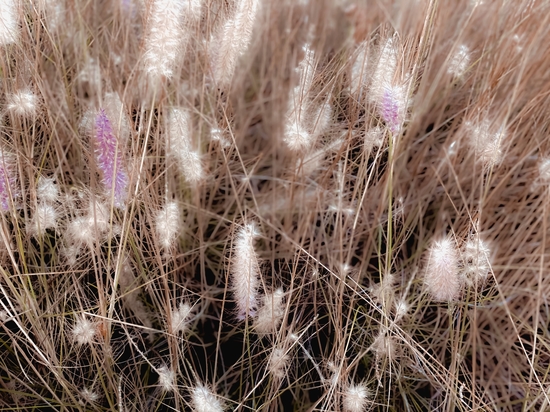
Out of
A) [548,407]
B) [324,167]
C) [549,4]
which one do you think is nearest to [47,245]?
[324,167]

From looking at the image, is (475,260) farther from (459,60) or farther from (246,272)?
(459,60)

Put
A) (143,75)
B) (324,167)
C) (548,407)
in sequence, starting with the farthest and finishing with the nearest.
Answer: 1. (324,167)
2. (143,75)
3. (548,407)

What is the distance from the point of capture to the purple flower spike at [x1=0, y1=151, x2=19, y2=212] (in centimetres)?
73

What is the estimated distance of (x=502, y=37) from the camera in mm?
965

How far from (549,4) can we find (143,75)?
0.77 m

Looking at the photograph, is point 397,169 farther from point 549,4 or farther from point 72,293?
point 72,293

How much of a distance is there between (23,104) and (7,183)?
13cm

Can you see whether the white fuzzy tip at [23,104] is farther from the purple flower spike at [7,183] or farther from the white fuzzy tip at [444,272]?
the white fuzzy tip at [444,272]

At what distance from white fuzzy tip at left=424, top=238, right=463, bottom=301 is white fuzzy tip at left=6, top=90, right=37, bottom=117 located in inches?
24.7

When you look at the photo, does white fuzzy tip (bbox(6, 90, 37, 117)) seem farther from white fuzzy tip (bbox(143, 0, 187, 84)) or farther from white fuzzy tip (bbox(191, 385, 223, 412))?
white fuzzy tip (bbox(191, 385, 223, 412))

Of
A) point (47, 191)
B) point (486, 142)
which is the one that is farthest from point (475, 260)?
point (47, 191)

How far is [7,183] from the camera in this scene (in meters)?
0.73

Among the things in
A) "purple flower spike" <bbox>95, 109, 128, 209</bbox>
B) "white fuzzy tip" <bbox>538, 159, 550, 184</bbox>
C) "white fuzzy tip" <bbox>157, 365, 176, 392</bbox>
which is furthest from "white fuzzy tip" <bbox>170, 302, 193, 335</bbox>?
"white fuzzy tip" <bbox>538, 159, 550, 184</bbox>

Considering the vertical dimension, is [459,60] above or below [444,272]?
above
